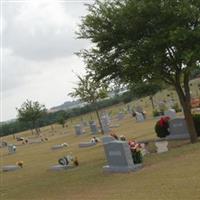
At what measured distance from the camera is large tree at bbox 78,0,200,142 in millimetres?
19094

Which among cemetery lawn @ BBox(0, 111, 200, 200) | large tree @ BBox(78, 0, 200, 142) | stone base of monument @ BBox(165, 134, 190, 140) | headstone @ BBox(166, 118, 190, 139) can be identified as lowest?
cemetery lawn @ BBox(0, 111, 200, 200)

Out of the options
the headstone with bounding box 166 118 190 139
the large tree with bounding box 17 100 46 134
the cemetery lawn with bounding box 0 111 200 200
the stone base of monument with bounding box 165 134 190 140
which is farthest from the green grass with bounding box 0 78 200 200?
the large tree with bounding box 17 100 46 134

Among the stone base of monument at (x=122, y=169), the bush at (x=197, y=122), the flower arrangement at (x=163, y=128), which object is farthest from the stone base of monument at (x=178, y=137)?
the stone base of monument at (x=122, y=169)

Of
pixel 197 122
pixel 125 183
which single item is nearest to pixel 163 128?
pixel 197 122

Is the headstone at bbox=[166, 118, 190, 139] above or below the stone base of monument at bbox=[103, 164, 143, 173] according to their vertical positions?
A: above

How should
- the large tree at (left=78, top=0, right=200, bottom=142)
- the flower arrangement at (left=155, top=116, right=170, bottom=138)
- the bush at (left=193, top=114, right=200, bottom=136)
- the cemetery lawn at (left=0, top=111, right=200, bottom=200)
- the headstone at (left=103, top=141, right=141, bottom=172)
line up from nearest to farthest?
the cemetery lawn at (left=0, top=111, right=200, bottom=200) < the headstone at (left=103, top=141, right=141, bottom=172) < the large tree at (left=78, top=0, right=200, bottom=142) < the bush at (left=193, top=114, right=200, bottom=136) < the flower arrangement at (left=155, top=116, right=170, bottom=138)

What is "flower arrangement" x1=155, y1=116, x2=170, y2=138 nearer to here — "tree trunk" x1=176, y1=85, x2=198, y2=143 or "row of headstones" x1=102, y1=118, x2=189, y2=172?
"tree trunk" x1=176, y1=85, x2=198, y2=143

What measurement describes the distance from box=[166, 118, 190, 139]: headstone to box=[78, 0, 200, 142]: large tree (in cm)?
193

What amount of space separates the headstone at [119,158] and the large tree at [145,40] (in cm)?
434

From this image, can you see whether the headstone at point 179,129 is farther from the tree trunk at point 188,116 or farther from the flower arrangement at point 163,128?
the tree trunk at point 188,116

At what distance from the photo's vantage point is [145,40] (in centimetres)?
1962

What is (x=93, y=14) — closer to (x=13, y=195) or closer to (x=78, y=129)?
(x=13, y=195)

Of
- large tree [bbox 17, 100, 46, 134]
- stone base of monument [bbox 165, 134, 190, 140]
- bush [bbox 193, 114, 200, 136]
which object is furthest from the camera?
large tree [bbox 17, 100, 46, 134]

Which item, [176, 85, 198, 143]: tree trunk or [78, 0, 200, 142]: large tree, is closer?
[78, 0, 200, 142]: large tree
